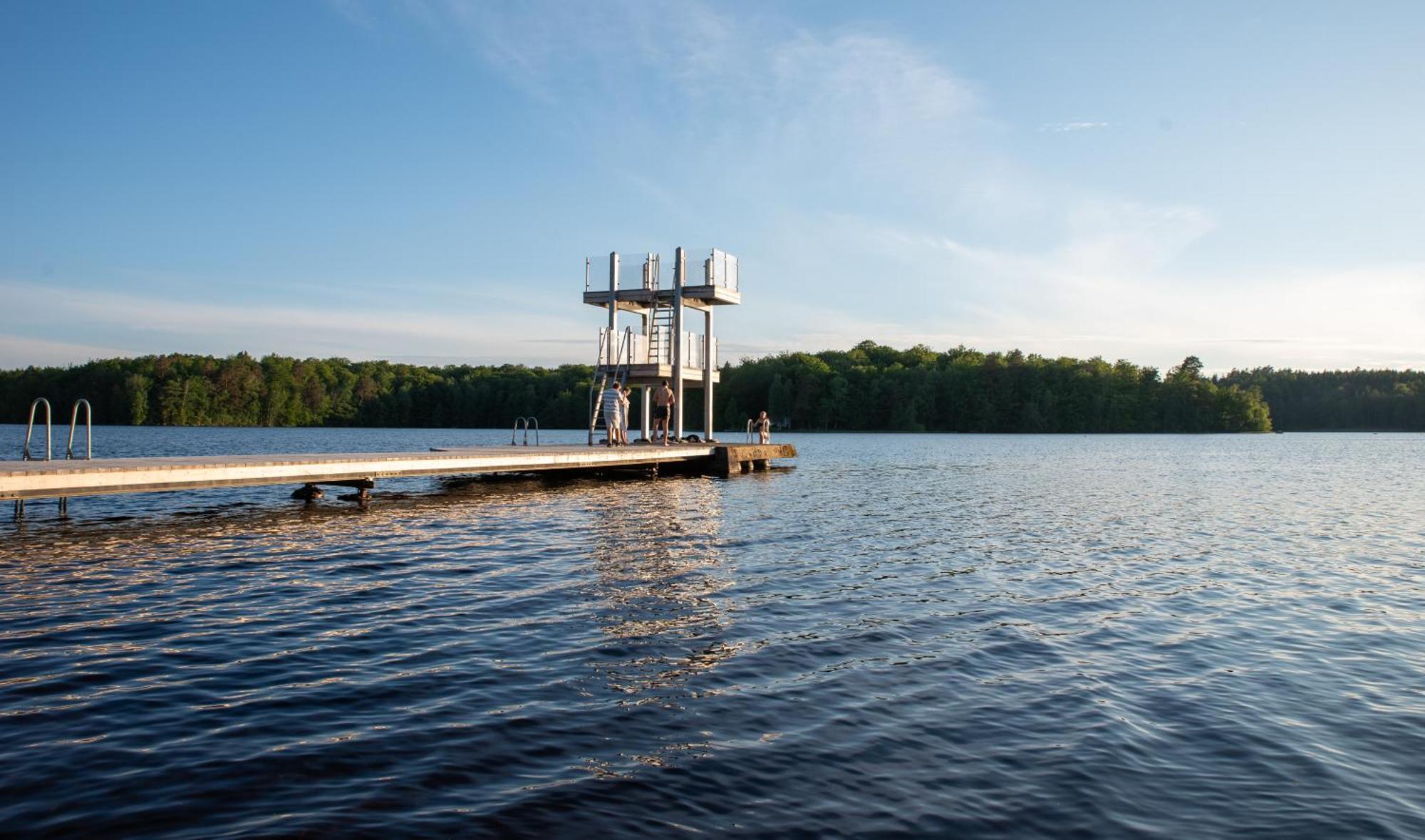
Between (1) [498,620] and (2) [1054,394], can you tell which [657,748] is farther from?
(2) [1054,394]

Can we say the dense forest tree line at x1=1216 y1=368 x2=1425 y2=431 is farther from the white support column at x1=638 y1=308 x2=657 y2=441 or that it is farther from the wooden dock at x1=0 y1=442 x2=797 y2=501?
the wooden dock at x1=0 y1=442 x2=797 y2=501

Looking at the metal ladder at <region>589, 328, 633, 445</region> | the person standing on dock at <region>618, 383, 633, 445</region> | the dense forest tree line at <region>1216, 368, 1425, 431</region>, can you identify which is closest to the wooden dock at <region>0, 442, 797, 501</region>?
the person standing on dock at <region>618, 383, 633, 445</region>

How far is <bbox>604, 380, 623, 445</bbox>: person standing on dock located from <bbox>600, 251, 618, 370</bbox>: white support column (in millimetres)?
1660

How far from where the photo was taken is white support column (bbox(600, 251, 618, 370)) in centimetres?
3157

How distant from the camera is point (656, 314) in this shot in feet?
108

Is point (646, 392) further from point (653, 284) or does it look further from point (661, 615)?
point (661, 615)

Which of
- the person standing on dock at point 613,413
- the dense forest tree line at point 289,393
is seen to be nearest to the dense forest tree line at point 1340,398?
the dense forest tree line at point 289,393

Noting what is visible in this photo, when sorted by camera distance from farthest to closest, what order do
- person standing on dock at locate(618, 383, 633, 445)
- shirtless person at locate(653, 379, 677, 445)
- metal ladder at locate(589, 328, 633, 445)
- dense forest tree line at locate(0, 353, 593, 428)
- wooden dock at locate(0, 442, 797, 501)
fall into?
dense forest tree line at locate(0, 353, 593, 428)
shirtless person at locate(653, 379, 677, 445)
metal ladder at locate(589, 328, 633, 445)
person standing on dock at locate(618, 383, 633, 445)
wooden dock at locate(0, 442, 797, 501)

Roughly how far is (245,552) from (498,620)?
6.30m

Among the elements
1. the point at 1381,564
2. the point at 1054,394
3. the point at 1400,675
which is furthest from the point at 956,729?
the point at 1054,394

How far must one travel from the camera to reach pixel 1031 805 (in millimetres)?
5285

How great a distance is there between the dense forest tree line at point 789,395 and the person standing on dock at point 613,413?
315ft

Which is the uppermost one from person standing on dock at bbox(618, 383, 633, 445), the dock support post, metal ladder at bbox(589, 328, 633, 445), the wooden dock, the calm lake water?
metal ladder at bbox(589, 328, 633, 445)

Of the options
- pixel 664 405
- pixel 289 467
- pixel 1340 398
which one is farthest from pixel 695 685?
pixel 1340 398
